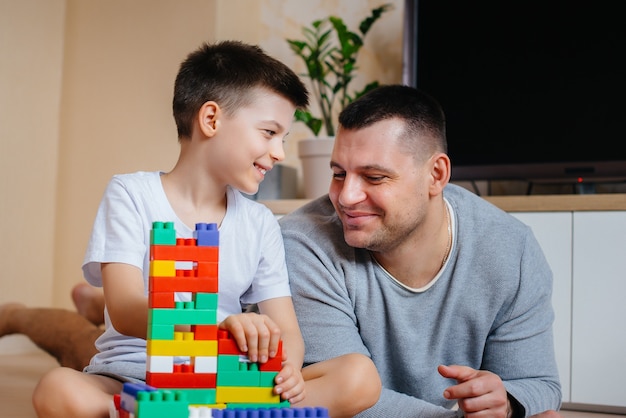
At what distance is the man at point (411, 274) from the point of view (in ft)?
5.20

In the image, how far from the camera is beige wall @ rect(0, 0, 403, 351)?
2.90 meters

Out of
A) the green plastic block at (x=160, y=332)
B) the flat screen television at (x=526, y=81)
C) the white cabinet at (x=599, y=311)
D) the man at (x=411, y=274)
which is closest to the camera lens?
the green plastic block at (x=160, y=332)

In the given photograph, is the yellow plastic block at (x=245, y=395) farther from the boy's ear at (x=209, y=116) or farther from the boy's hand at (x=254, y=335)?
the boy's ear at (x=209, y=116)

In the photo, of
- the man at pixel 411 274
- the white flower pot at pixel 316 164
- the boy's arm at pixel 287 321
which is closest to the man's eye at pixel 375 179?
the man at pixel 411 274

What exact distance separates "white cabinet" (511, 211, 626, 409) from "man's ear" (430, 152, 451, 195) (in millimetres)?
741

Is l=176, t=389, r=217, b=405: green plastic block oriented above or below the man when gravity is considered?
below

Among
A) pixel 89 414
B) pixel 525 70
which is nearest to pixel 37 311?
pixel 89 414

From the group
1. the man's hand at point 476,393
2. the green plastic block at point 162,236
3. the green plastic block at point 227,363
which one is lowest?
the man's hand at point 476,393

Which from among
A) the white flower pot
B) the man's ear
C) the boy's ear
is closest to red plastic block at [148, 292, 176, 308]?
the boy's ear

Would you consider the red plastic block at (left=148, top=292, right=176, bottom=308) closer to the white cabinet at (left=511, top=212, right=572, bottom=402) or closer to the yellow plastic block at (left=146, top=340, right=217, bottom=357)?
the yellow plastic block at (left=146, top=340, right=217, bottom=357)

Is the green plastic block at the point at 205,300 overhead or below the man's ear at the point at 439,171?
below

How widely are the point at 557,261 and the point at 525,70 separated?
0.67 meters

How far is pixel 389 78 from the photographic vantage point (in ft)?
10.2

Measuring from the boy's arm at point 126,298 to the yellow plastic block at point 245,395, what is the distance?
0.21 meters
